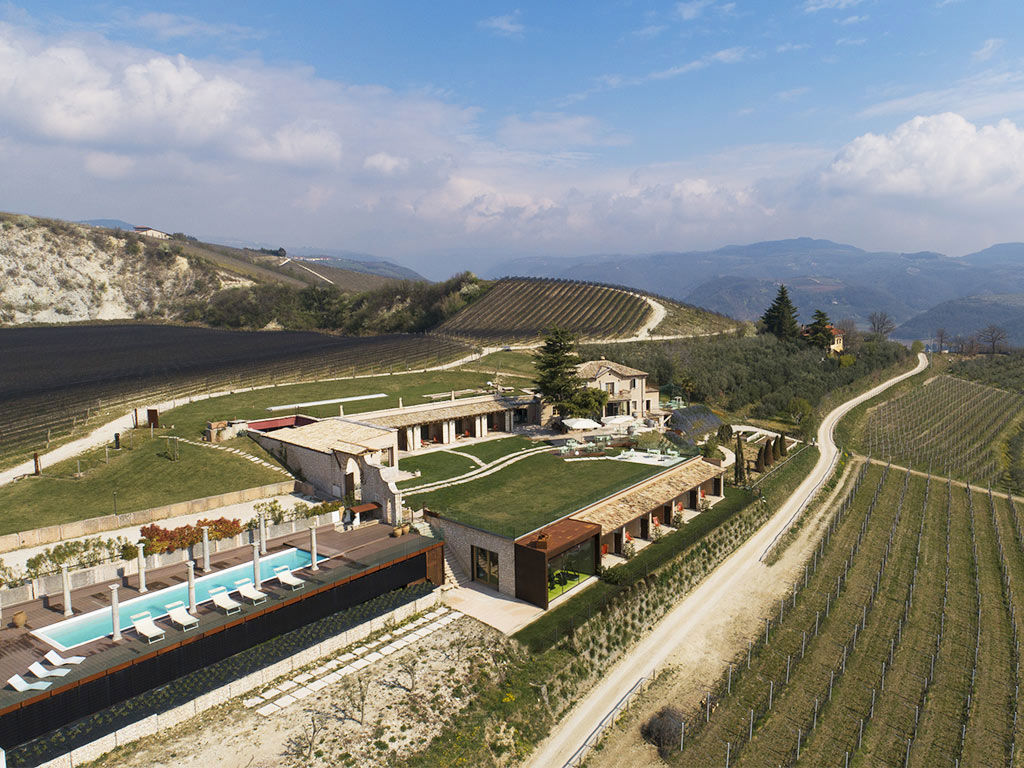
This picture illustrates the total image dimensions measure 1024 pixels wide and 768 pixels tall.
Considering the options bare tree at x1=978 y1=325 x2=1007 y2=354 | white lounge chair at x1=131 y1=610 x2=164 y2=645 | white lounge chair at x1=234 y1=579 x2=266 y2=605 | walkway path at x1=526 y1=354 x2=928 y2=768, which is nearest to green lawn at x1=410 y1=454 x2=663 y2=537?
walkway path at x1=526 y1=354 x2=928 y2=768

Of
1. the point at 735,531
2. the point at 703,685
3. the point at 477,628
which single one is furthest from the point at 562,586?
the point at 735,531

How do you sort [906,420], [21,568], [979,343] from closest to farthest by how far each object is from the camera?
[21,568], [906,420], [979,343]

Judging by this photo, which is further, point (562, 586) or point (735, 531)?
point (735, 531)

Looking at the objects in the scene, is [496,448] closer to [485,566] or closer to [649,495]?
[649,495]

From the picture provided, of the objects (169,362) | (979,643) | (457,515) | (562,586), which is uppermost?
(169,362)

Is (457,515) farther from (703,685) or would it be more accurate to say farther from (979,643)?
(979,643)

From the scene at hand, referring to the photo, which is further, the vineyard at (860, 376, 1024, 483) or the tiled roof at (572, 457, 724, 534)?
the vineyard at (860, 376, 1024, 483)

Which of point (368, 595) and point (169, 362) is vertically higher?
point (169, 362)

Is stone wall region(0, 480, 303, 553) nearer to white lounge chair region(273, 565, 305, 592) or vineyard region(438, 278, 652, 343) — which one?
white lounge chair region(273, 565, 305, 592)
